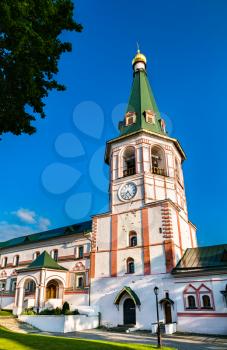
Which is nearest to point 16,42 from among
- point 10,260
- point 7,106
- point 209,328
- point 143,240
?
point 7,106

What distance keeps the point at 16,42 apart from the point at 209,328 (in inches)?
829

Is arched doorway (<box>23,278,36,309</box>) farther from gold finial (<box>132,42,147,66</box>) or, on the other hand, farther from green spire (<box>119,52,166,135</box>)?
gold finial (<box>132,42,147,66</box>)

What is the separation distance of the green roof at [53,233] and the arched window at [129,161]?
8264mm

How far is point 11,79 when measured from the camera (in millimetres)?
11406

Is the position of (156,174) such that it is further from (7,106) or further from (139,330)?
(7,106)

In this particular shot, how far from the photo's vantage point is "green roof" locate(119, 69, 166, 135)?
3128 centimetres

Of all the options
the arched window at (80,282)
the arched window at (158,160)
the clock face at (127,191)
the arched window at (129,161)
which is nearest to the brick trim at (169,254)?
the clock face at (127,191)

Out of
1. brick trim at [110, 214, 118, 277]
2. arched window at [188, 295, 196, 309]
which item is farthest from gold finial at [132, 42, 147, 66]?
arched window at [188, 295, 196, 309]

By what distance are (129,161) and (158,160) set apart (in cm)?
316

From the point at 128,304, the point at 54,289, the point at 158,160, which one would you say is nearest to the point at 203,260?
the point at 128,304

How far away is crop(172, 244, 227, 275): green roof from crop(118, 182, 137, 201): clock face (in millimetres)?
7386

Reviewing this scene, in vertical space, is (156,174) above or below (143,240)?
above

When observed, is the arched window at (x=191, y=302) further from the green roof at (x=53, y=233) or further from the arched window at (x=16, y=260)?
the arched window at (x=16, y=260)

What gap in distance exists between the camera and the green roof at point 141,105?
103 feet
